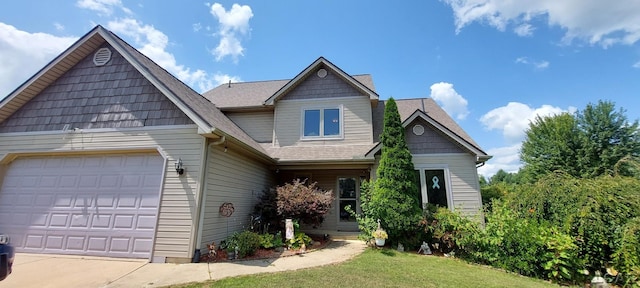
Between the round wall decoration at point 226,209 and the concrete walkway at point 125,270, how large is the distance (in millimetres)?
1373

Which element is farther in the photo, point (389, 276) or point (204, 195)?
point (204, 195)

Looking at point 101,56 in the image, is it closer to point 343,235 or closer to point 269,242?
point 269,242

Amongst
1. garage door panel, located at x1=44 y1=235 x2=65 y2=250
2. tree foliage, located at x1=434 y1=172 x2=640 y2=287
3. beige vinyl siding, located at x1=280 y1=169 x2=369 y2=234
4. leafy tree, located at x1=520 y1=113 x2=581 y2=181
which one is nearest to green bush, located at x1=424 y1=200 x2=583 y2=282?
tree foliage, located at x1=434 y1=172 x2=640 y2=287

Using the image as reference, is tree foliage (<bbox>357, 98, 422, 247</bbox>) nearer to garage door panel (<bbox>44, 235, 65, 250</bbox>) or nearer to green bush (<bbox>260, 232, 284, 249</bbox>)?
green bush (<bbox>260, 232, 284, 249</bbox>)

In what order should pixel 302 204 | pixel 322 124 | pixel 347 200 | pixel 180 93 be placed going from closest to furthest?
pixel 180 93
pixel 302 204
pixel 347 200
pixel 322 124

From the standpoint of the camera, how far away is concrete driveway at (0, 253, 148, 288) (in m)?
4.34

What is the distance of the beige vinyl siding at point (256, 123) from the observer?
11.6m

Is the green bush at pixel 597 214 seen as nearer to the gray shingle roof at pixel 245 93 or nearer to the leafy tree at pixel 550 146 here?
the gray shingle roof at pixel 245 93

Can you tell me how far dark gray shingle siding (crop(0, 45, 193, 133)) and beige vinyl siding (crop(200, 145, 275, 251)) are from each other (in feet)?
4.57

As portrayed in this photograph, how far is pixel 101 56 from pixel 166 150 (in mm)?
4056

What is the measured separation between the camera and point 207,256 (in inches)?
240

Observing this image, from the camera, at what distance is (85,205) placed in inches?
254

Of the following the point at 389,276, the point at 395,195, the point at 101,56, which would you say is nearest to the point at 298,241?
the point at 389,276

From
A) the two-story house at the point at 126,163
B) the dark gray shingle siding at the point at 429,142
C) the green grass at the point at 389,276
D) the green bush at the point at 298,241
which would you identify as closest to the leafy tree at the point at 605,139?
the dark gray shingle siding at the point at 429,142
